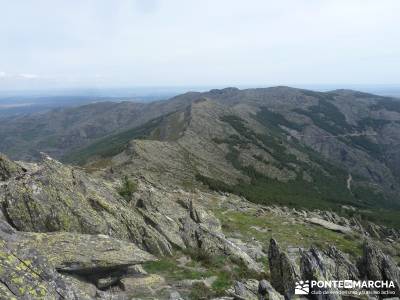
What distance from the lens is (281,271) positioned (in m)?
31.5

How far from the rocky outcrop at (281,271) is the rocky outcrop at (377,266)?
13.6m

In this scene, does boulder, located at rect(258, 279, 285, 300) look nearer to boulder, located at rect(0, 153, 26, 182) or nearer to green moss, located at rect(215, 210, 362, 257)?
boulder, located at rect(0, 153, 26, 182)

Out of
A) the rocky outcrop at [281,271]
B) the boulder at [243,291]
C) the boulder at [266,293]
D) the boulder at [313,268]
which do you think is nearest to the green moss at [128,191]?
the rocky outcrop at [281,271]

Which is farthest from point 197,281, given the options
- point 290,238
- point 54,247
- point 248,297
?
point 290,238

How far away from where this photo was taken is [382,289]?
117 feet

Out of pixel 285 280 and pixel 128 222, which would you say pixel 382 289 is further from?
pixel 128 222

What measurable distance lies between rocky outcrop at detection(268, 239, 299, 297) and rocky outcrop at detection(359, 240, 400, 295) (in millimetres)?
13553

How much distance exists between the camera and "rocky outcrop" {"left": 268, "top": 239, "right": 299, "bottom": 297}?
2980 centimetres

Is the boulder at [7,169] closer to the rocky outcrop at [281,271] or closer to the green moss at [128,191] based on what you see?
the green moss at [128,191]

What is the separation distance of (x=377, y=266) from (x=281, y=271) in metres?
→ 15.7

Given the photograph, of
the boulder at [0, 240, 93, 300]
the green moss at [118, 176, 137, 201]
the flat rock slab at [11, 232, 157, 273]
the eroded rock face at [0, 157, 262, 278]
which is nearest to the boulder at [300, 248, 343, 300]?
the eroded rock face at [0, 157, 262, 278]

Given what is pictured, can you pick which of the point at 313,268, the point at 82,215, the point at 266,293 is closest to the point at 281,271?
the point at 313,268

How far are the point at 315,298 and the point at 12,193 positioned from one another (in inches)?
910

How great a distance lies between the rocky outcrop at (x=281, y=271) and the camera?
29797 millimetres
